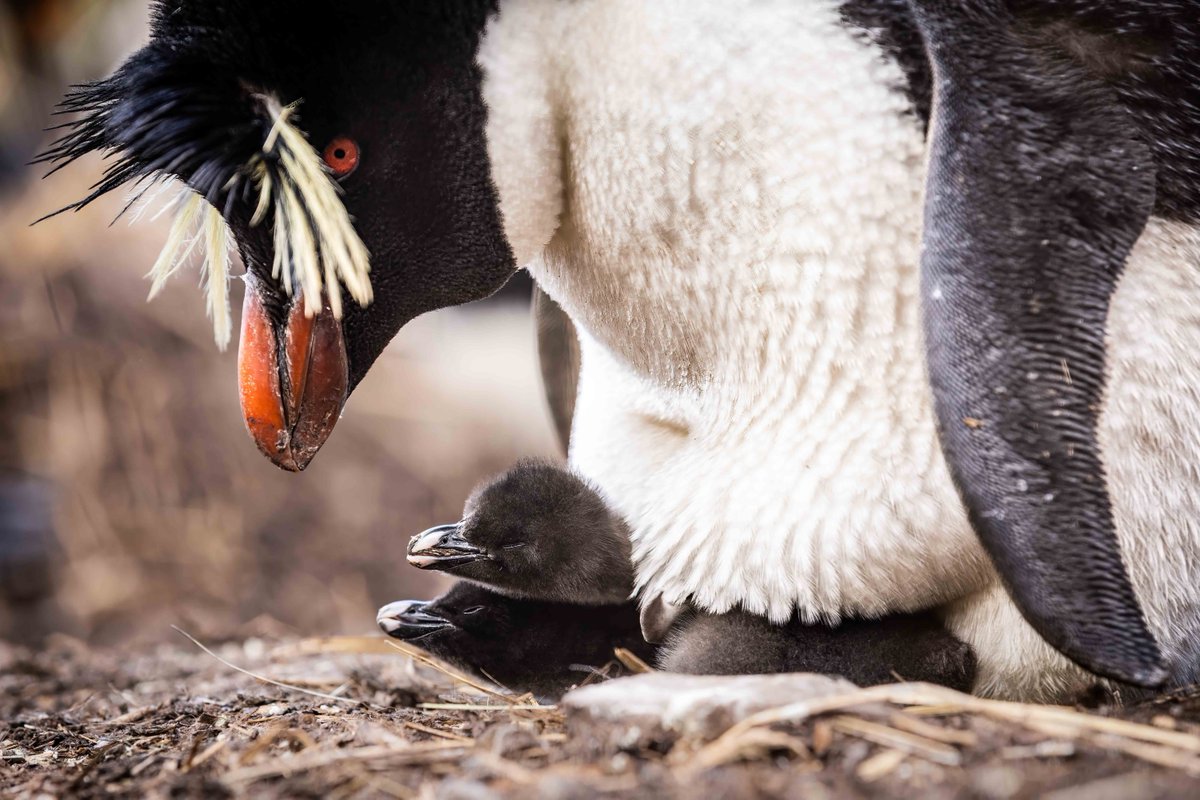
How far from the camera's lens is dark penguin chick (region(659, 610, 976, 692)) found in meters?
1.52

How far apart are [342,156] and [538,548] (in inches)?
26.3

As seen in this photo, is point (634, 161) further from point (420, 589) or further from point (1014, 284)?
point (420, 589)

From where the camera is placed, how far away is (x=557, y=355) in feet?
8.14

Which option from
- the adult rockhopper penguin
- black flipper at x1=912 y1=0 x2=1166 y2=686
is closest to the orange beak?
the adult rockhopper penguin

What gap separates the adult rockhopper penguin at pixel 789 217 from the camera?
4.20ft

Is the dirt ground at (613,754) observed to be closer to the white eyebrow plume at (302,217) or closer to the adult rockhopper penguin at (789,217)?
the adult rockhopper penguin at (789,217)

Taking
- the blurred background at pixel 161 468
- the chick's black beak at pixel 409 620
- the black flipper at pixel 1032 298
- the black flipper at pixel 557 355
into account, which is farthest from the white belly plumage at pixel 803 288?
the blurred background at pixel 161 468

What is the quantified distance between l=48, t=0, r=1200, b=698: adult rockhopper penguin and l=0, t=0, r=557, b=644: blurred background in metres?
1.97

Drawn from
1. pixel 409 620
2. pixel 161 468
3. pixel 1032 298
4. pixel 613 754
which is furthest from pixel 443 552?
pixel 161 468

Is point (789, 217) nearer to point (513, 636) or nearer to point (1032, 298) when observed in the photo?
point (1032, 298)

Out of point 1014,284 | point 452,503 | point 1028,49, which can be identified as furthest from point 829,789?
point 452,503

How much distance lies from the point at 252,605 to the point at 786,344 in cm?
282

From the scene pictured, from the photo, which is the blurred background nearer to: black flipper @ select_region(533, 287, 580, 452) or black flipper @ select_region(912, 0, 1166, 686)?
black flipper @ select_region(533, 287, 580, 452)

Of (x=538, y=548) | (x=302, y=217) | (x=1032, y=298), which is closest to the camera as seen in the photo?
(x=1032, y=298)
